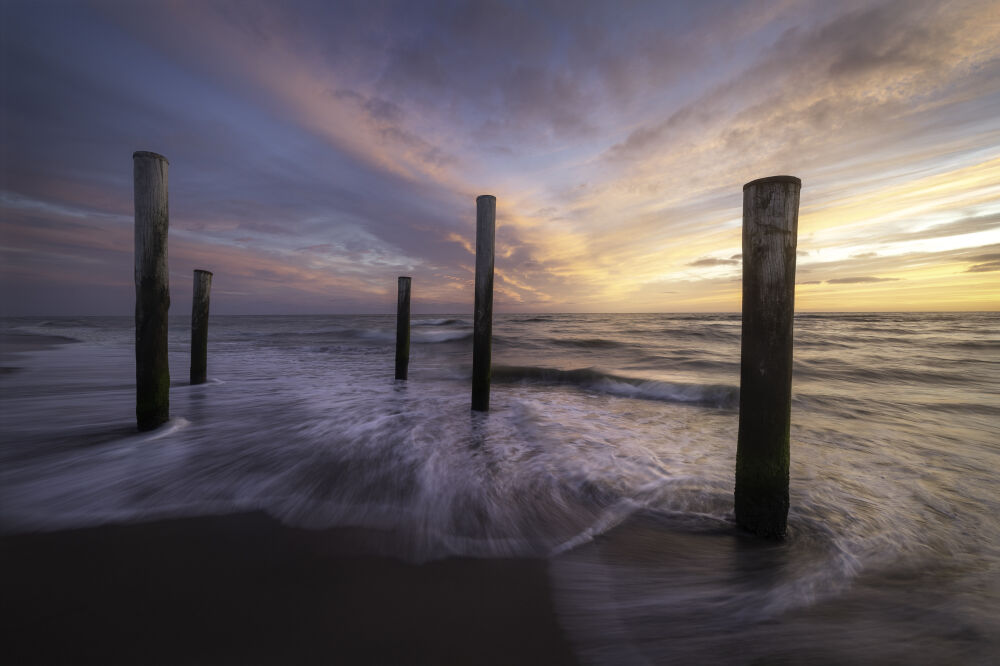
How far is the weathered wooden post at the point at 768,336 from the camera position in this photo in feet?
8.64

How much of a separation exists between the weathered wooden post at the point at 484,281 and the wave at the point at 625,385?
4.57 metres

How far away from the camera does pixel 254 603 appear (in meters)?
2.07

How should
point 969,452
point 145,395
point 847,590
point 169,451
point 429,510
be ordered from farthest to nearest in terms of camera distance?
point 969,452 < point 145,395 < point 169,451 < point 429,510 < point 847,590

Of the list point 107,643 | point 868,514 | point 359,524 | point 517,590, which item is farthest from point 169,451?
point 868,514

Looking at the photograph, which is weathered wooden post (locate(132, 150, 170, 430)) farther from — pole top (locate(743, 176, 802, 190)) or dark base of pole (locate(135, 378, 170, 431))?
pole top (locate(743, 176, 802, 190))

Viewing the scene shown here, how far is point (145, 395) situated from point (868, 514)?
7953 millimetres

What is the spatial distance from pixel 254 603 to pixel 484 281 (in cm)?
483

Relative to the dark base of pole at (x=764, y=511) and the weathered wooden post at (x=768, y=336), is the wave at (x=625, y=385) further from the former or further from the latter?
the weathered wooden post at (x=768, y=336)

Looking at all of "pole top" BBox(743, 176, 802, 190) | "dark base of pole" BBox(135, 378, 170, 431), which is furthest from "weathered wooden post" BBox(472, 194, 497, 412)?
"dark base of pole" BBox(135, 378, 170, 431)

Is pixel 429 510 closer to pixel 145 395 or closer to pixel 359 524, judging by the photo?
pixel 359 524

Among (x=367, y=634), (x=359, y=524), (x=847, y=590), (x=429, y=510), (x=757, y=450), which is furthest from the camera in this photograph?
(x=429, y=510)

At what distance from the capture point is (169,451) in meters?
4.44

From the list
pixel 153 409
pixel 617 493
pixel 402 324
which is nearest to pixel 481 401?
pixel 617 493

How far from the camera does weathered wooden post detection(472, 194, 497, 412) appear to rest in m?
6.00
